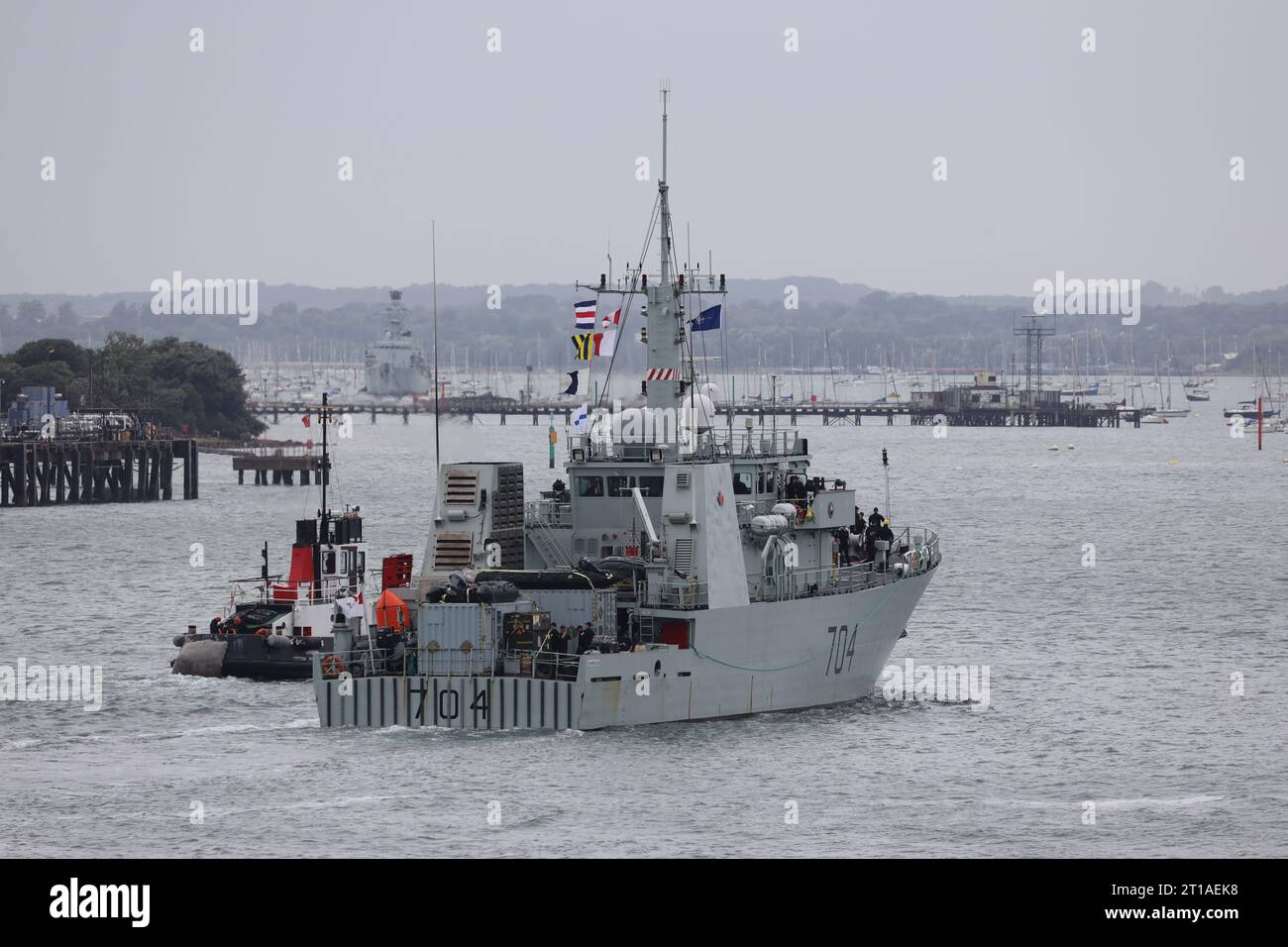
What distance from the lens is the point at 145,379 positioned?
582ft

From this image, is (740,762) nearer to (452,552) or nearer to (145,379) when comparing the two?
(452,552)

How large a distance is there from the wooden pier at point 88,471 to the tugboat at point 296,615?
77.2 m

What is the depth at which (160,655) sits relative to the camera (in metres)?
52.7

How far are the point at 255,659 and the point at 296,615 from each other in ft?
7.14

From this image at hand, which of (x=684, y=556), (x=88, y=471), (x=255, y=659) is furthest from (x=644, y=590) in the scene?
(x=88, y=471)

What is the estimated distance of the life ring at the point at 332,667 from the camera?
121 feet

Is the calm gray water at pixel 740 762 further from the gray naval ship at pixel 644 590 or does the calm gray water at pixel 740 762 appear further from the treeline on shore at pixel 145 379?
the treeline on shore at pixel 145 379

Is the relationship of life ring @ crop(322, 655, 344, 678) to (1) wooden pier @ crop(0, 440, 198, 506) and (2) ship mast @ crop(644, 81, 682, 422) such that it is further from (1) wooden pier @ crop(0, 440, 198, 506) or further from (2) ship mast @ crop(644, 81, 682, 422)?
(1) wooden pier @ crop(0, 440, 198, 506)

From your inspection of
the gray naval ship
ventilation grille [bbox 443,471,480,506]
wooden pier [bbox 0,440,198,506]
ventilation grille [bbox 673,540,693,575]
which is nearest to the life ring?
the gray naval ship

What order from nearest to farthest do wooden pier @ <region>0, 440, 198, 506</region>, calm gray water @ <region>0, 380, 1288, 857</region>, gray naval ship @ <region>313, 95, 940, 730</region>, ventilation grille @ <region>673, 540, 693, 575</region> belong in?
1. calm gray water @ <region>0, 380, 1288, 857</region>
2. gray naval ship @ <region>313, 95, 940, 730</region>
3. ventilation grille @ <region>673, 540, 693, 575</region>
4. wooden pier @ <region>0, 440, 198, 506</region>

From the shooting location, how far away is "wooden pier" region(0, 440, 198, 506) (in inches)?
4867

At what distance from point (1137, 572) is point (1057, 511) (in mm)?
40832
